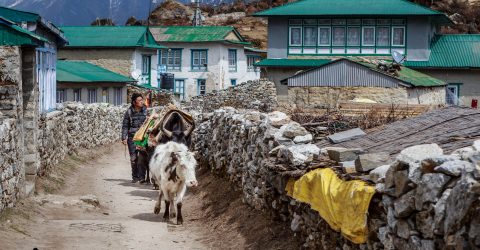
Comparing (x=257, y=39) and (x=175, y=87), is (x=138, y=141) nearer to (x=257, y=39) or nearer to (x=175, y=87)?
(x=175, y=87)

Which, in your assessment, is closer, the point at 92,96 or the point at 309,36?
the point at 92,96

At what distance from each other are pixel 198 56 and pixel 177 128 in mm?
51638

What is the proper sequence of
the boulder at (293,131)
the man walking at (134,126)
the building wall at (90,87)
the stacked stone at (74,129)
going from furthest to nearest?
the building wall at (90,87) → the man walking at (134,126) → the stacked stone at (74,129) → the boulder at (293,131)

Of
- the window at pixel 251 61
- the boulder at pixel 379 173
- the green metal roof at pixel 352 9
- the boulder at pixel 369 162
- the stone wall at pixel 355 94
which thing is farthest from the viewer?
the window at pixel 251 61

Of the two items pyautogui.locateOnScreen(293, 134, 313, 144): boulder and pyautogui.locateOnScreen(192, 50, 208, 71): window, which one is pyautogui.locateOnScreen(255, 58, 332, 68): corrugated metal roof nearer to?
pyautogui.locateOnScreen(192, 50, 208, 71): window

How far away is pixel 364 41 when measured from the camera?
49.5 meters

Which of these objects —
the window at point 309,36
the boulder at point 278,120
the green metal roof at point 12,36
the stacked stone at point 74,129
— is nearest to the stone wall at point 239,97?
the window at point 309,36

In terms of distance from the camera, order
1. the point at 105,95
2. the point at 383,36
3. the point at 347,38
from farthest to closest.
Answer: the point at 347,38, the point at 383,36, the point at 105,95

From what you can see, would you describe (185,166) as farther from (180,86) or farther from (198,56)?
(180,86)

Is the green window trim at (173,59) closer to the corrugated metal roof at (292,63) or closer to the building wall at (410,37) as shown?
→ the building wall at (410,37)

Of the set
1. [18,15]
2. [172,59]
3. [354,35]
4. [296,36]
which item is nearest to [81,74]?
[296,36]

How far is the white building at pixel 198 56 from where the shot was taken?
6856 centimetres

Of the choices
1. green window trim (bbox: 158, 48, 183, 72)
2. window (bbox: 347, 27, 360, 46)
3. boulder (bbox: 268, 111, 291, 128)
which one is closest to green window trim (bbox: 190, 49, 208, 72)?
green window trim (bbox: 158, 48, 183, 72)

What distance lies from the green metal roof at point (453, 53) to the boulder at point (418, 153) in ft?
137
